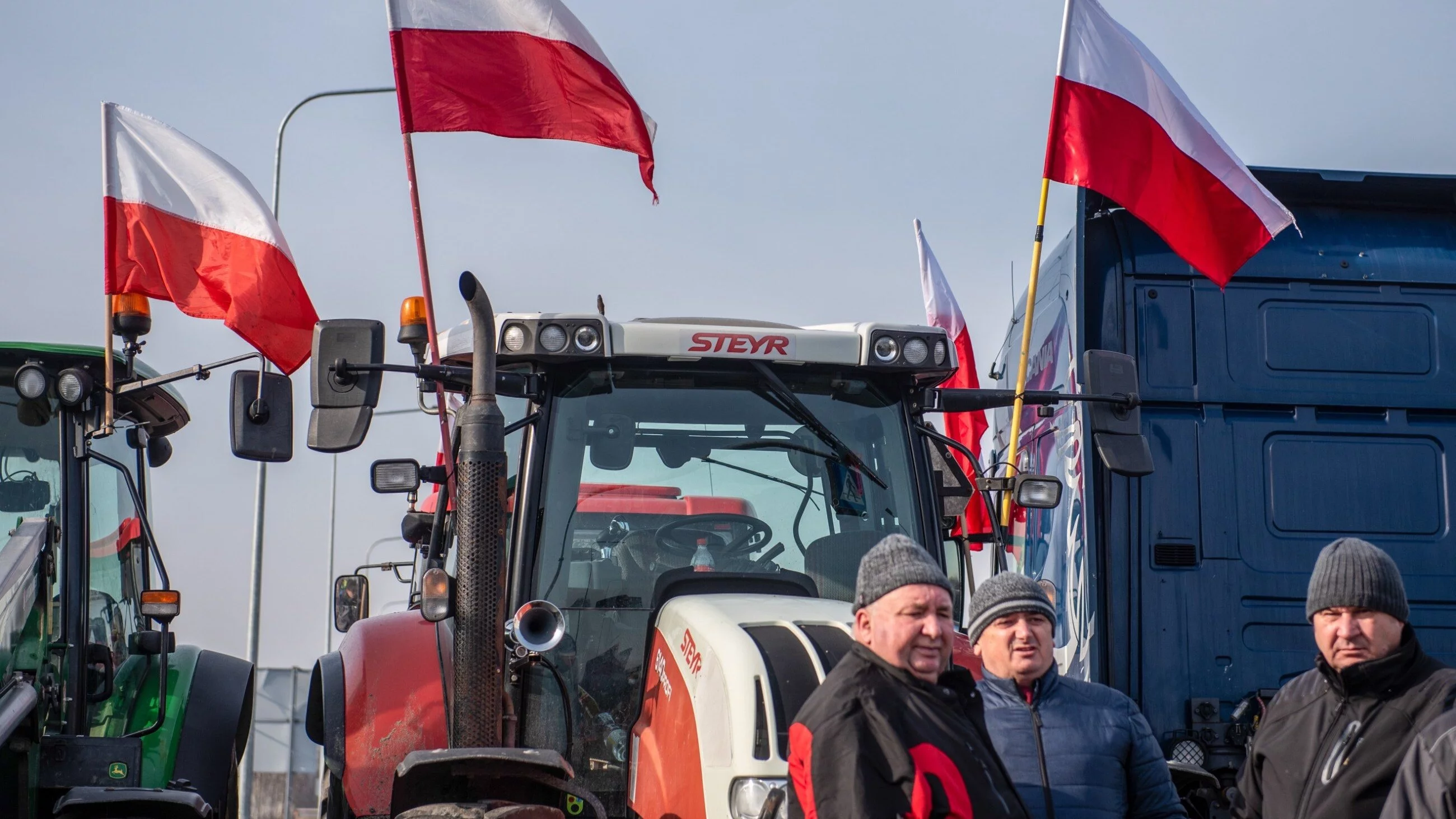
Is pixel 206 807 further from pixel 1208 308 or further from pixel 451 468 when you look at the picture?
pixel 1208 308

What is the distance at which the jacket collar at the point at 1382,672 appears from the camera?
3924 mm

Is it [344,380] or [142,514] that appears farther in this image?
[142,514]

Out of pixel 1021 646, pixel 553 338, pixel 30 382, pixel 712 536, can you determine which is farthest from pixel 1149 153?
pixel 30 382

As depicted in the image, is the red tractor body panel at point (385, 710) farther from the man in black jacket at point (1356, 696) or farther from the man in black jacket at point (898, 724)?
the man in black jacket at point (1356, 696)

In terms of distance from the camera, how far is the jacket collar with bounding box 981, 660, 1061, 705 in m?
3.97

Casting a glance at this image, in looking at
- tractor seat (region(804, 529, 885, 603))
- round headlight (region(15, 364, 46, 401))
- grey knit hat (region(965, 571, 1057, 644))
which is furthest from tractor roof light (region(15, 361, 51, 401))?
grey knit hat (region(965, 571, 1057, 644))

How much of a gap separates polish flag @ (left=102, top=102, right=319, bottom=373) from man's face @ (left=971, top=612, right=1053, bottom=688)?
5582 millimetres

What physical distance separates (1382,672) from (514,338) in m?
2.83

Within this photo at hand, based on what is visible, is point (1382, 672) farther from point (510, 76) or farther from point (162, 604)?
point (162, 604)

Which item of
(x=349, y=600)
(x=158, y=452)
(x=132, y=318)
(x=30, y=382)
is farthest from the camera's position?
(x=158, y=452)

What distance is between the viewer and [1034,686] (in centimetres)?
399

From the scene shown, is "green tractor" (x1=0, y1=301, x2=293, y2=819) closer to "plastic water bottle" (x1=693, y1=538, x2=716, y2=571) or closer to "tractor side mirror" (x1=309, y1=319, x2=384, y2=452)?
"tractor side mirror" (x1=309, y1=319, x2=384, y2=452)

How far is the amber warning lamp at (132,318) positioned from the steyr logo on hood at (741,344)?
280cm

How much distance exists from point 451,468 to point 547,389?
0.51 meters
